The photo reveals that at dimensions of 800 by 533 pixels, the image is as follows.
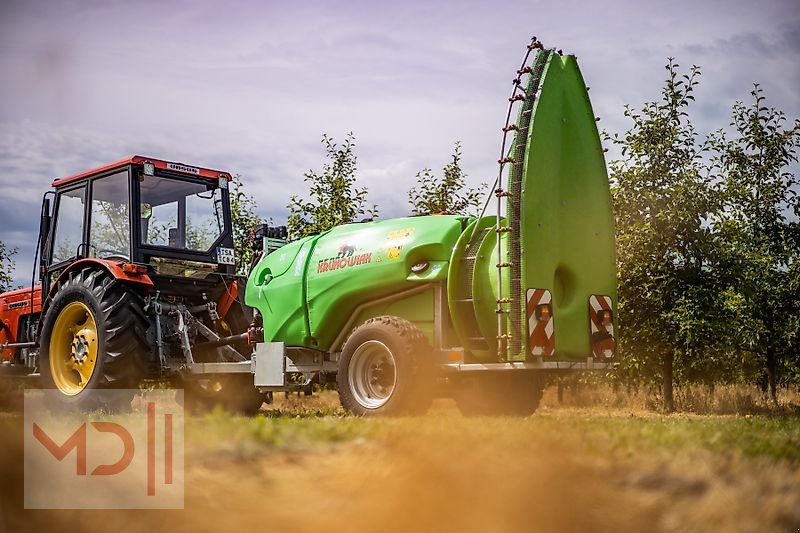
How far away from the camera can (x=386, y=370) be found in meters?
7.58

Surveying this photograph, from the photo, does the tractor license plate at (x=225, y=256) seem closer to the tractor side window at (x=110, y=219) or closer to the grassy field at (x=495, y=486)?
the tractor side window at (x=110, y=219)

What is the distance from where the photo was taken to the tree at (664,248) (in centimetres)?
1285

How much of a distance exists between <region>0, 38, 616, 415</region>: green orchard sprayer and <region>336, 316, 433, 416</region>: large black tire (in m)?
0.01

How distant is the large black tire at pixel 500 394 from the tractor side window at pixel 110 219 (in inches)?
166

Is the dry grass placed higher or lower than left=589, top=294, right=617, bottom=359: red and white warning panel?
lower

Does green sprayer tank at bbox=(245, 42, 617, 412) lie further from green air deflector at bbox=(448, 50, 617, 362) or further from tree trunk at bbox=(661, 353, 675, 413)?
tree trunk at bbox=(661, 353, 675, 413)

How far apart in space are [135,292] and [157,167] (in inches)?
63.4

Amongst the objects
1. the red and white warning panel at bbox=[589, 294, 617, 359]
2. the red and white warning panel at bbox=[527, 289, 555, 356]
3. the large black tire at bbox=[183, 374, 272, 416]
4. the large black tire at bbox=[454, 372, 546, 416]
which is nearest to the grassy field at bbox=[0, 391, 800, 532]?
the red and white warning panel at bbox=[527, 289, 555, 356]

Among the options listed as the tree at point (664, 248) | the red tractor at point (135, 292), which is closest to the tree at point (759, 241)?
the tree at point (664, 248)

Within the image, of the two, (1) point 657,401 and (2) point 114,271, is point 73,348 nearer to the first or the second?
(2) point 114,271

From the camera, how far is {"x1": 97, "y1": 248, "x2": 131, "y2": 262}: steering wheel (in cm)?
954

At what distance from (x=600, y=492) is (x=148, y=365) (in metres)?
7.16

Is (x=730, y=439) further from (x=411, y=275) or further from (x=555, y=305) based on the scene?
(x=411, y=275)

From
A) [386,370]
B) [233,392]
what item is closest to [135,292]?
[233,392]
